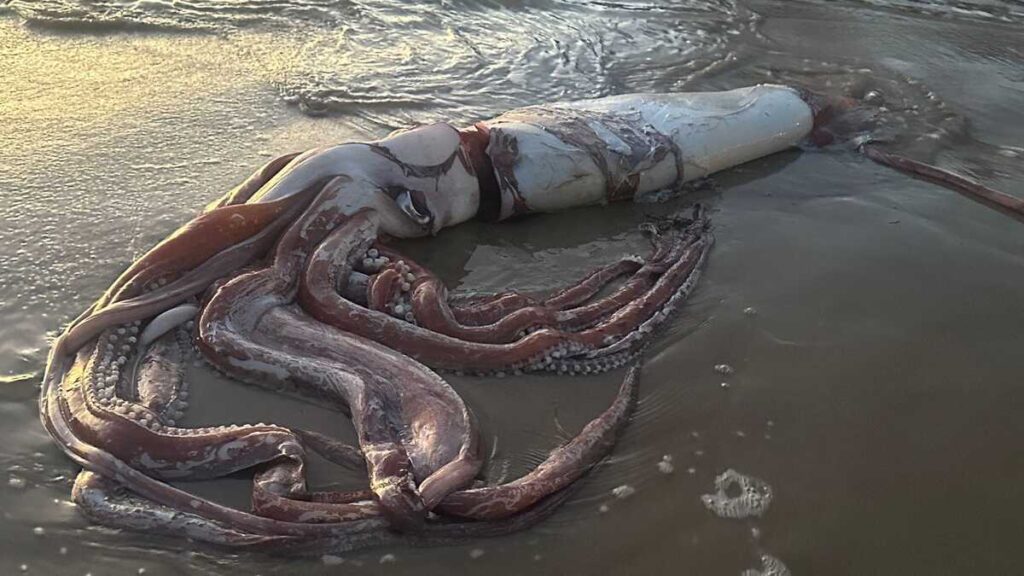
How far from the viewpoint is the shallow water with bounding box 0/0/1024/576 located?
3.21m

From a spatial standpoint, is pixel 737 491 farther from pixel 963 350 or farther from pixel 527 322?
pixel 963 350

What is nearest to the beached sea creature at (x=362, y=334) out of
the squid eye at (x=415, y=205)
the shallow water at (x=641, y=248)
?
the squid eye at (x=415, y=205)

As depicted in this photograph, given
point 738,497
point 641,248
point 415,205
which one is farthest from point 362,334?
point 641,248

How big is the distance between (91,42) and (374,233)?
489 cm

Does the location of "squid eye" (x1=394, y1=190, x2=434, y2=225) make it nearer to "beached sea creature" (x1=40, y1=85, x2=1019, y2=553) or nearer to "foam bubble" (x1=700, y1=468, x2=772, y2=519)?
"beached sea creature" (x1=40, y1=85, x2=1019, y2=553)

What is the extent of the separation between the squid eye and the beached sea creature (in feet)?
0.04

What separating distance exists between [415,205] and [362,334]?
43.3 inches

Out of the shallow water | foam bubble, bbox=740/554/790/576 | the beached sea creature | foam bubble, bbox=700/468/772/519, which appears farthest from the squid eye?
foam bubble, bbox=740/554/790/576

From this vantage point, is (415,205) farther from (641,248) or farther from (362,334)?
(641,248)

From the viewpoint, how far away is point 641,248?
513 centimetres

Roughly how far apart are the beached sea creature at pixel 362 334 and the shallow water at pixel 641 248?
4.4 inches

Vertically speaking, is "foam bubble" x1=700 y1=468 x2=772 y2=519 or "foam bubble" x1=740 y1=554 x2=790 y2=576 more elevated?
"foam bubble" x1=700 y1=468 x2=772 y2=519

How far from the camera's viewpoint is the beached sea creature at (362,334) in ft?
10.3

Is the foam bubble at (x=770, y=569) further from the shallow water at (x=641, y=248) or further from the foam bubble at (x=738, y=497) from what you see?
the foam bubble at (x=738, y=497)
